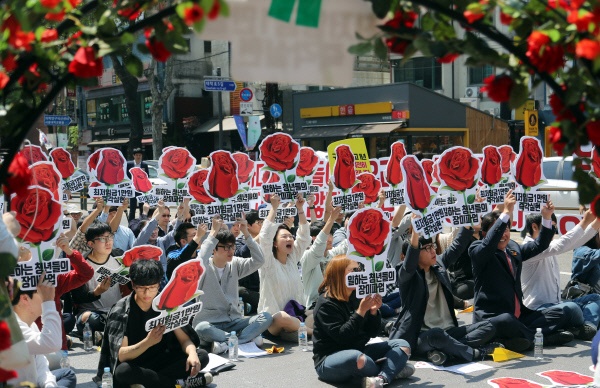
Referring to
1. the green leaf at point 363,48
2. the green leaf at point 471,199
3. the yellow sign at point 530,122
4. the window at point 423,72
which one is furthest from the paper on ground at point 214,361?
Result: the window at point 423,72

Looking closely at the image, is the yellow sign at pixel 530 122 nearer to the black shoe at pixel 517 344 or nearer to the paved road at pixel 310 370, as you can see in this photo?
the paved road at pixel 310 370

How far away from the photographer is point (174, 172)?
11.7m

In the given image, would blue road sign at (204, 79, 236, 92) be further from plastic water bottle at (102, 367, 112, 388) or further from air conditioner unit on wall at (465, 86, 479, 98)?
air conditioner unit on wall at (465, 86, 479, 98)

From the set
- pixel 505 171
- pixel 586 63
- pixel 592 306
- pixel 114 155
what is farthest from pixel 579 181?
pixel 114 155

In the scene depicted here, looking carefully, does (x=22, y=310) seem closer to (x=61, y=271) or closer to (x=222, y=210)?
(x=61, y=271)

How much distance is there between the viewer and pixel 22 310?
216 inches

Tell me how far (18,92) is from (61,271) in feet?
13.0

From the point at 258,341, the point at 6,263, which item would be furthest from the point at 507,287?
the point at 6,263

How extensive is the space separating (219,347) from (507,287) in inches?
116

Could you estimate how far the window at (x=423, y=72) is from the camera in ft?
129

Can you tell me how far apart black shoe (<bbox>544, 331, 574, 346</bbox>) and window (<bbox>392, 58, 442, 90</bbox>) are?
31.4m

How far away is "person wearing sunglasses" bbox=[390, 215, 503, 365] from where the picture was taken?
301 inches

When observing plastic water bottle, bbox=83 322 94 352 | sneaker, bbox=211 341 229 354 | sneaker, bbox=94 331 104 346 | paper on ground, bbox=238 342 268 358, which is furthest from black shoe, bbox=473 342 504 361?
plastic water bottle, bbox=83 322 94 352

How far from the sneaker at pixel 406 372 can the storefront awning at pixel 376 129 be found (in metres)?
23.3
